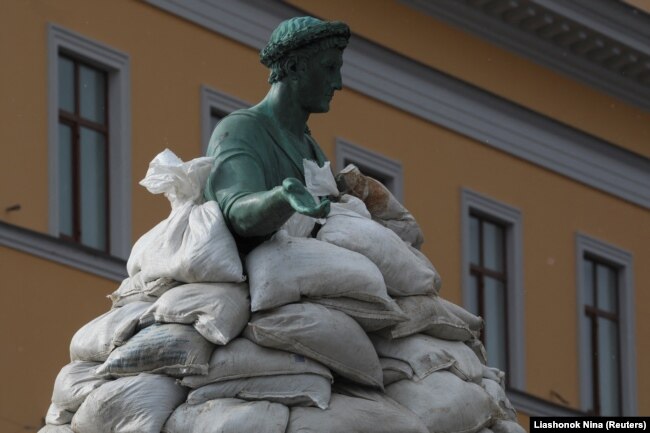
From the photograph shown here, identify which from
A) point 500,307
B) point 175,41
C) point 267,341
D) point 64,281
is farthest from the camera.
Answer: point 500,307

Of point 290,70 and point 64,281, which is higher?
point 64,281

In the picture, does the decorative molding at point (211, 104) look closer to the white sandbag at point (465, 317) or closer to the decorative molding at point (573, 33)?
the decorative molding at point (573, 33)

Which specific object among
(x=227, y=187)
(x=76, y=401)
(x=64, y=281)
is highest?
(x=64, y=281)

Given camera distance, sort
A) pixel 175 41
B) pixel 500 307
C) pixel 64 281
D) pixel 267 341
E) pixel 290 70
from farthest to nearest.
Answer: pixel 500 307, pixel 175 41, pixel 64 281, pixel 290 70, pixel 267 341

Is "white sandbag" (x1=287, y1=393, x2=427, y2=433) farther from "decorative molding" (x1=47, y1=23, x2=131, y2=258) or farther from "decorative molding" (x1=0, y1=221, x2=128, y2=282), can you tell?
"decorative molding" (x1=47, y1=23, x2=131, y2=258)

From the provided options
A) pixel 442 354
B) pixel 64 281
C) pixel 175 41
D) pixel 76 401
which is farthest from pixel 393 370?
pixel 175 41

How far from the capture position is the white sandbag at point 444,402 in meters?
9.88

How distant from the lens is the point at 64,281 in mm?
25234

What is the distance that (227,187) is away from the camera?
32.9 feet

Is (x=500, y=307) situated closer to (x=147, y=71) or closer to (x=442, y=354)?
(x=147, y=71)

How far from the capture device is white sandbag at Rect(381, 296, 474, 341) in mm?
10000

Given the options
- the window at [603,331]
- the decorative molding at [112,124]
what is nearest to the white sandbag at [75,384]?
the decorative molding at [112,124]

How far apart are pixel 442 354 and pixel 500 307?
21255 mm

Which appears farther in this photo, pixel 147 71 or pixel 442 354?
pixel 147 71
